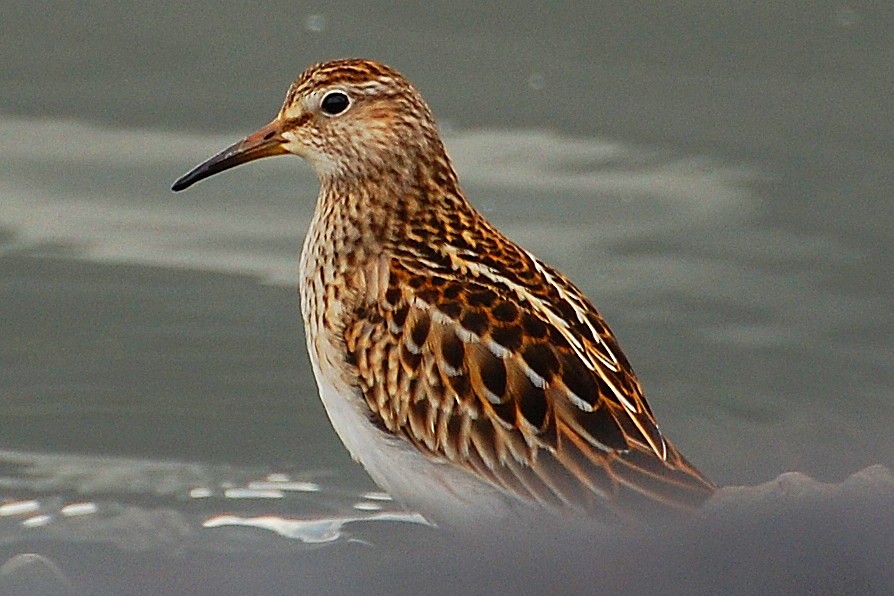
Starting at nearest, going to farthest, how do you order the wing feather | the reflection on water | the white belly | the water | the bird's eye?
1. the reflection on water
2. the wing feather
3. the white belly
4. the bird's eye
5. the water

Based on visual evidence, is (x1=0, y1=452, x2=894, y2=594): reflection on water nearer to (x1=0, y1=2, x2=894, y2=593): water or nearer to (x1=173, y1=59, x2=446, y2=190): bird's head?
(x1=0, y1=2, x2=894, y2=593): water

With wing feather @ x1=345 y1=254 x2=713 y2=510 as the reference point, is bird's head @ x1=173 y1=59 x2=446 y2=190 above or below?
above

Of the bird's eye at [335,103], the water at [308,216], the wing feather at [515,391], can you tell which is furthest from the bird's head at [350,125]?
Result: the water at [308,216]

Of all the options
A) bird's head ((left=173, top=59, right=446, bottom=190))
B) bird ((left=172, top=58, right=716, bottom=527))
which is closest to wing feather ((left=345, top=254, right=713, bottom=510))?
bird ((left=172, top=58, right=716, bottom=527))

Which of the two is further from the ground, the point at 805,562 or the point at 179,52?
the point at 179,52

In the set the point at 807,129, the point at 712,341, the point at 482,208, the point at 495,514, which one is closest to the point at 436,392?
the point at 495,514

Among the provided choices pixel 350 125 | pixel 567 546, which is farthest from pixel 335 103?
pixel 567 546

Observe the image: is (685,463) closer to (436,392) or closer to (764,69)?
(436,392)

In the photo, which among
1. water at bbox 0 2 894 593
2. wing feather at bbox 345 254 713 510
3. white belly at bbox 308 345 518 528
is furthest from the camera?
water at bbox 0 2 894 593
